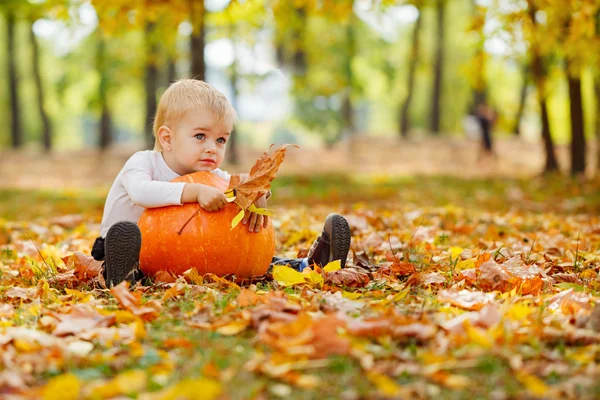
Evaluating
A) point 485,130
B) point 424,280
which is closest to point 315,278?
point 424,280

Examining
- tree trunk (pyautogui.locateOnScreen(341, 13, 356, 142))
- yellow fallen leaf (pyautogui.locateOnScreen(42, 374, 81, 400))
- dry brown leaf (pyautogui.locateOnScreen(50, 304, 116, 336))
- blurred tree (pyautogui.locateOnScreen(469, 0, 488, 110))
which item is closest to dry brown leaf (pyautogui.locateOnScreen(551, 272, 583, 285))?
dry brown leaf (pyautogui.locateOnScreen(50, 304, 116, 336))

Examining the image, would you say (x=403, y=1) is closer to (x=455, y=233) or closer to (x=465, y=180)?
(x=455, y=233)

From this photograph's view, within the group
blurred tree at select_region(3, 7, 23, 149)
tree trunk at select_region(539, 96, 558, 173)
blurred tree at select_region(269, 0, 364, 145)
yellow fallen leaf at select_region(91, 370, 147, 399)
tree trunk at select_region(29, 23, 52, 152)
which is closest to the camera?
yellow fallen leaf at select_region(91, 370, 147, 399)

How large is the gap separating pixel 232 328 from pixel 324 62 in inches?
789

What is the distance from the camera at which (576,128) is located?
14.2m

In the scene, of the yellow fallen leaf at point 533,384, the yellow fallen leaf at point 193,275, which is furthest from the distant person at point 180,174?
the yellow fallen leaf at point 533,384

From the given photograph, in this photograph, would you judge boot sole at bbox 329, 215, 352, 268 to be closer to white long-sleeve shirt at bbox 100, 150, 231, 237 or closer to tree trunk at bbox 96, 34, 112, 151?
white long-sleeve shirt at bbox 100, 150, 231, 237

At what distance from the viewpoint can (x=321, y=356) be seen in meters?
2.35

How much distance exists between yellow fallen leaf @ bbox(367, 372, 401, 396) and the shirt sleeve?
6.14 feet

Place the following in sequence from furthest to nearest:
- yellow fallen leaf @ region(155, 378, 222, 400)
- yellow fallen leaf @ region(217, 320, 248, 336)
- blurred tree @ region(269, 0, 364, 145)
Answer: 1. blurred tree @ region(269, 0, 364, 145)
2. yellow fallen leaf @ region(217, 320, 248, 336)
3. yellow fallen leaf @ region(155, 378, 222, 400)

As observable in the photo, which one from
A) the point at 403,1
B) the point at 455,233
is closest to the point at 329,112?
the point at 403,1

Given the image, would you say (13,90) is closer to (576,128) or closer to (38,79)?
(38,79)

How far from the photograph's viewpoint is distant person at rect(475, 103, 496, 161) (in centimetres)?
1983

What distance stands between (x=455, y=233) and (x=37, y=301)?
3710mm
